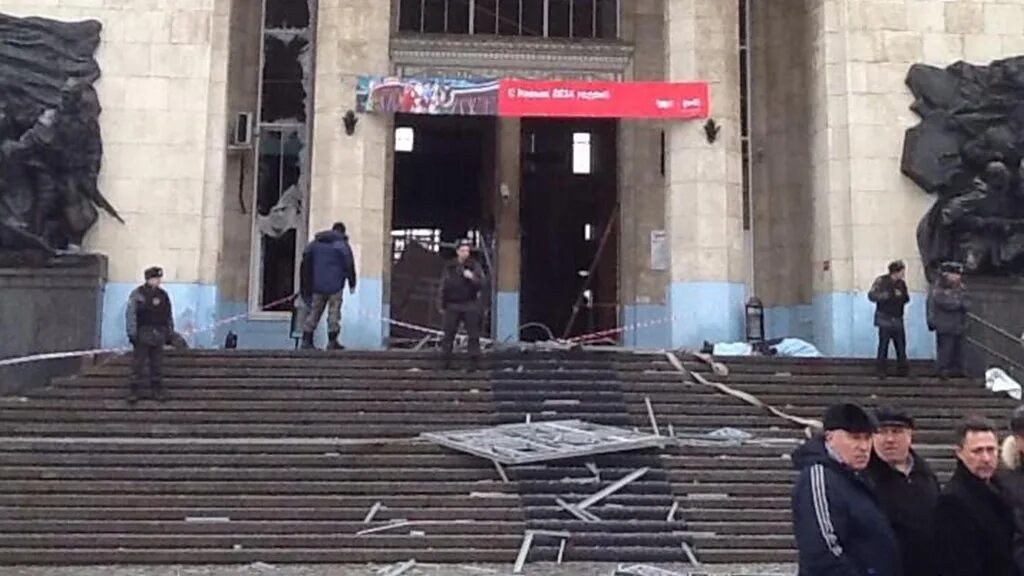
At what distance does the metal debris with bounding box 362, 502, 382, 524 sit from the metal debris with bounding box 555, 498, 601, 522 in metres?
1.76

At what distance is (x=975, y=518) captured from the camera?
4.21 meters

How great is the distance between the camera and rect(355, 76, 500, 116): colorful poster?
18.0 m

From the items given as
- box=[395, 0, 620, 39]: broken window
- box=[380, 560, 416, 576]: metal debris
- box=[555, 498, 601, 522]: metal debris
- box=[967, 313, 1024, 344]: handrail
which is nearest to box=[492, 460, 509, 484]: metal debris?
box=[555, 498, 601, 522]: metal debris

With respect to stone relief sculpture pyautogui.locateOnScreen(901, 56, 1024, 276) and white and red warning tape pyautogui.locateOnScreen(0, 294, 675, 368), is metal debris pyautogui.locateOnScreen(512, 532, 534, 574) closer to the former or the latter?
white and red warning tape pyautogui.locateOnScreen(0, 294, 675, 368)

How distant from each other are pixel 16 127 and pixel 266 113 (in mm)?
5472

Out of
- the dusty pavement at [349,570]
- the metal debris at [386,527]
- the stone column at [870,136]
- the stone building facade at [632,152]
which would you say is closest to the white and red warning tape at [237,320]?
the stone building facade at [632,152]

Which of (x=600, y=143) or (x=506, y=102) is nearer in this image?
(x=506, y=102)

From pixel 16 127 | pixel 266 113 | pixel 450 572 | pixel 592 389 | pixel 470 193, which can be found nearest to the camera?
pixel 450 572

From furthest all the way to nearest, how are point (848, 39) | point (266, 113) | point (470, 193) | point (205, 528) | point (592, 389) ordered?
point (470, 193)
point (266, 113)
point (848, 39)
point (592, 389)
point (205, 528)

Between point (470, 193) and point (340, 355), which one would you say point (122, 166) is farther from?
point (470, 193)

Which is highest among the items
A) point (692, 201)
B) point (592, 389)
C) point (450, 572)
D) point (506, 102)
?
point (506, 102)

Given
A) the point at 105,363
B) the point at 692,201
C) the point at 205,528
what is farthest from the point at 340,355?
the point at 692,201

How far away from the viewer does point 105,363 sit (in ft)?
46.8

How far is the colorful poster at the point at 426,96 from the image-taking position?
59.1 ft
